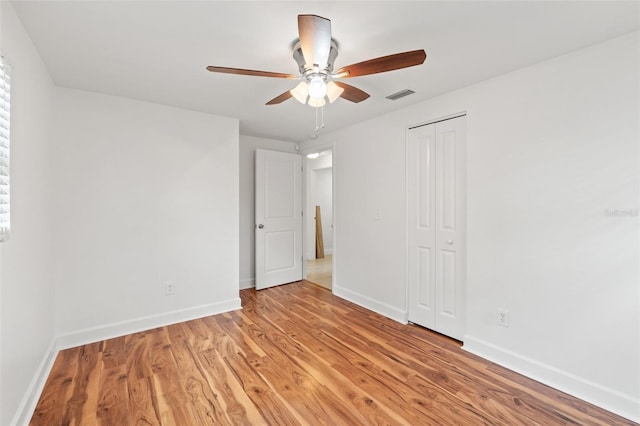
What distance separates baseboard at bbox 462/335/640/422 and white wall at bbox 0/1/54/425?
308 centimetres

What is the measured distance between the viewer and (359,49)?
1852mm

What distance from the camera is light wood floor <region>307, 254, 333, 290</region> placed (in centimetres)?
463

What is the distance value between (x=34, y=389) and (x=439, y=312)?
3.15 metres

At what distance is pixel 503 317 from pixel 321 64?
7.58 feet

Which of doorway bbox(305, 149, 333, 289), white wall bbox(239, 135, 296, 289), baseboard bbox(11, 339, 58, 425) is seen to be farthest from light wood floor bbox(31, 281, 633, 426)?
doorway bbox(305, 149, 333, 289)

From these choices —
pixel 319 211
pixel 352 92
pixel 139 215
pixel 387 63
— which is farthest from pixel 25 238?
pixel 319 211

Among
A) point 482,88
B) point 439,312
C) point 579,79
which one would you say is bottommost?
point 439,312

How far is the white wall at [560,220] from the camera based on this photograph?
1.74 metres

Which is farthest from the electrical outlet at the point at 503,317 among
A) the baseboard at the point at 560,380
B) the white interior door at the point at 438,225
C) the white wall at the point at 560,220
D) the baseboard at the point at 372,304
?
the baseboard at the point at 372,304

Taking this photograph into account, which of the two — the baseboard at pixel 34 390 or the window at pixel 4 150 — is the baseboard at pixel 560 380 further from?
the window at pixel 4 150

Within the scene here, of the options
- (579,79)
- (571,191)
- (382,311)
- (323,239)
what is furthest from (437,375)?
(323,239)

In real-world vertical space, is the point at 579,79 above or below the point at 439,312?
above

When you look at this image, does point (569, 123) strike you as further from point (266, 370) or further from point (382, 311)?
point (266, 370)

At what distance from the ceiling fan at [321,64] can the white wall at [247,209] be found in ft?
7.71
